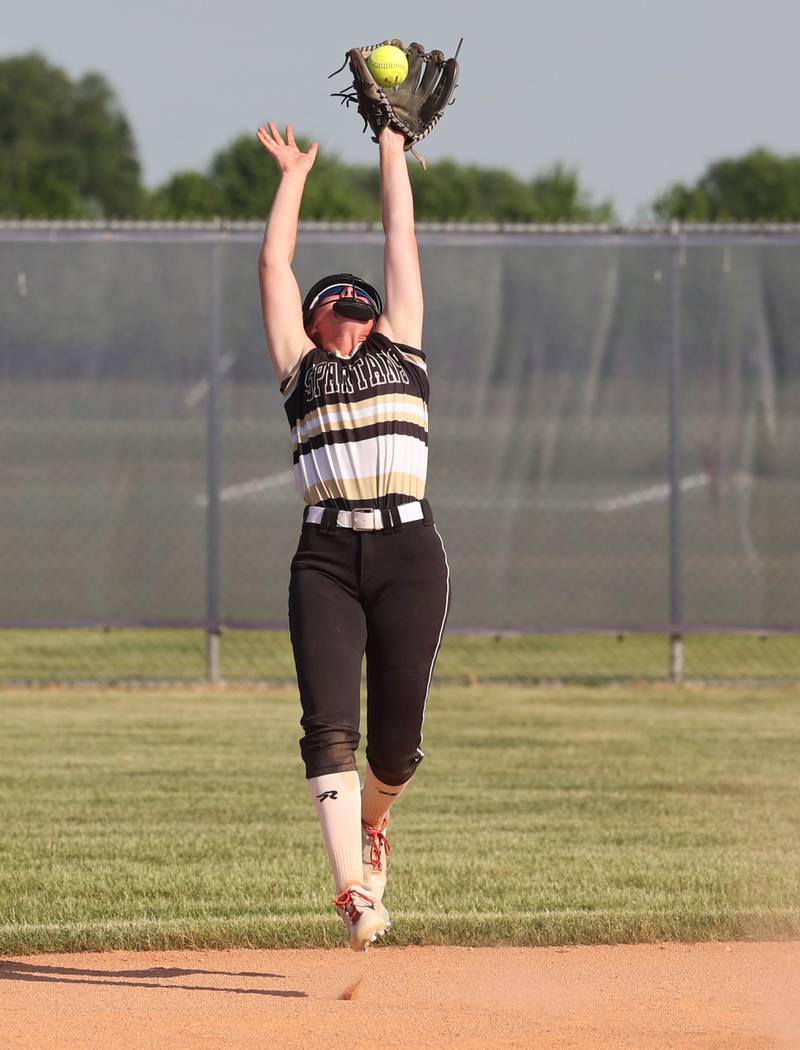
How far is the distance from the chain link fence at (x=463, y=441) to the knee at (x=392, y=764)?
6190 millimetres

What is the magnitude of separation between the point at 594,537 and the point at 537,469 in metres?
0.61

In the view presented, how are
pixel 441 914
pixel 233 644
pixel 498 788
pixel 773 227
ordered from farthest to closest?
pixel 233 644 → pixel 773 227 → pixel 498 788 → pixel 441 914

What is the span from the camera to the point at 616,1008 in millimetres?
5016

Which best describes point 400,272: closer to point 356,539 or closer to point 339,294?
point 339,294

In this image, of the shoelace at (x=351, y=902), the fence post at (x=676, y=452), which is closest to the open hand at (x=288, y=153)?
the shoelace at (x=351, y=902)

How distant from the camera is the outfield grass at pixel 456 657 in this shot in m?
12.2

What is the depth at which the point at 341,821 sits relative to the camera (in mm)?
4973

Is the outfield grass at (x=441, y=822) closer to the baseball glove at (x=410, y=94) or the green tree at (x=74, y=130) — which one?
the baseball glove at (x=410, y=94)

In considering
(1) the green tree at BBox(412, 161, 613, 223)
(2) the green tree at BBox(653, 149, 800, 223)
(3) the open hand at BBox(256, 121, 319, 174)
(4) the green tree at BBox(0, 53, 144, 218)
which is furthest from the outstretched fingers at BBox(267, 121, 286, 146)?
(4) the green tree at BBox(0, 53, 144, 218)

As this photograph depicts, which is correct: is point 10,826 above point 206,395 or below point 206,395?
below

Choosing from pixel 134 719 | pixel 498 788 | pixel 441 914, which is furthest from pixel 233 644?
pixel 441 914

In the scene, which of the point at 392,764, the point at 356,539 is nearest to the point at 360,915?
the point at 392,764

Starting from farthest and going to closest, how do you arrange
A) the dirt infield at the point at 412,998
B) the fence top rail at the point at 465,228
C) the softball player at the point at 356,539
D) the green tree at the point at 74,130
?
1. the green tree at the point at 74,130
2. the fence top rail at the point at 465,228
3. the softball player at the point at 356,539
4. the dirt infield at the point at 412,998

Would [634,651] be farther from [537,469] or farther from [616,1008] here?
[616,1008]
